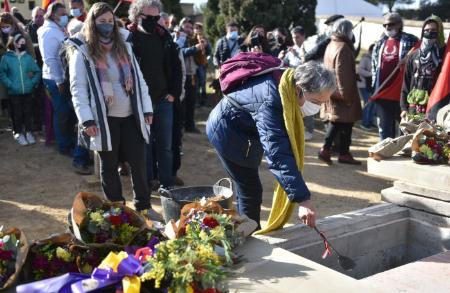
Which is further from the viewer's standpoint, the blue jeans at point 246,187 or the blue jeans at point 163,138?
the blue jeans at point 163,138

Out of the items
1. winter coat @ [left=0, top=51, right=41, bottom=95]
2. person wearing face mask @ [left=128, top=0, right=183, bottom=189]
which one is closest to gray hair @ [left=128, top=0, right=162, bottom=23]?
person wearing face mask @ [left=128, top=0, right=183, bottom=189]

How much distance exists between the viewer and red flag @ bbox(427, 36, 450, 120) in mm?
5504

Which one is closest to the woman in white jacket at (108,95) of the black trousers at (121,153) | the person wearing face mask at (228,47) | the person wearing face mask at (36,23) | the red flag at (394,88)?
the black trousers at (121,153)

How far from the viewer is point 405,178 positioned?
3938 mm

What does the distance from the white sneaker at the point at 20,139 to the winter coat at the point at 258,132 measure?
15.8 feet

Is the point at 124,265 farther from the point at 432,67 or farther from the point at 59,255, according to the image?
the point at 432,67

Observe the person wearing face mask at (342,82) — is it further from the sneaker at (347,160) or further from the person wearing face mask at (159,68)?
the person wearing face mask at (159,68)

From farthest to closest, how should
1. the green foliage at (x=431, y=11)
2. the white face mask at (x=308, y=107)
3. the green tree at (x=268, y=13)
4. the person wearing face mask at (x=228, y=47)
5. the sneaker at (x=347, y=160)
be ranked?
the green foliage at (x=431, y=11) → the green tree at (x=268, y=13) → the person wearing face mask at (x=228, y=47) → the sneaker at (x=347, y=160) → the white face mask at (x=308, y=107)

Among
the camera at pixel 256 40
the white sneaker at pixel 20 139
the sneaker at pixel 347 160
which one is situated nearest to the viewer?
the sneaker at pixel 347 160

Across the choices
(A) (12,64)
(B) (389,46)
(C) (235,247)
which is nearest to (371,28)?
(B) (389,46)

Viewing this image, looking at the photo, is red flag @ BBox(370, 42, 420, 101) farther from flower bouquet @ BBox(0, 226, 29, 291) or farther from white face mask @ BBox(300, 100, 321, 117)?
flower bouquet @ BBox(0, 226, 29, 291)

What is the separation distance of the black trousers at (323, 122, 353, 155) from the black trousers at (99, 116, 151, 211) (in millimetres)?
3206

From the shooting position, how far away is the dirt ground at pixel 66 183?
202 inches

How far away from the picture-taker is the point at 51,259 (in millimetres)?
2539
